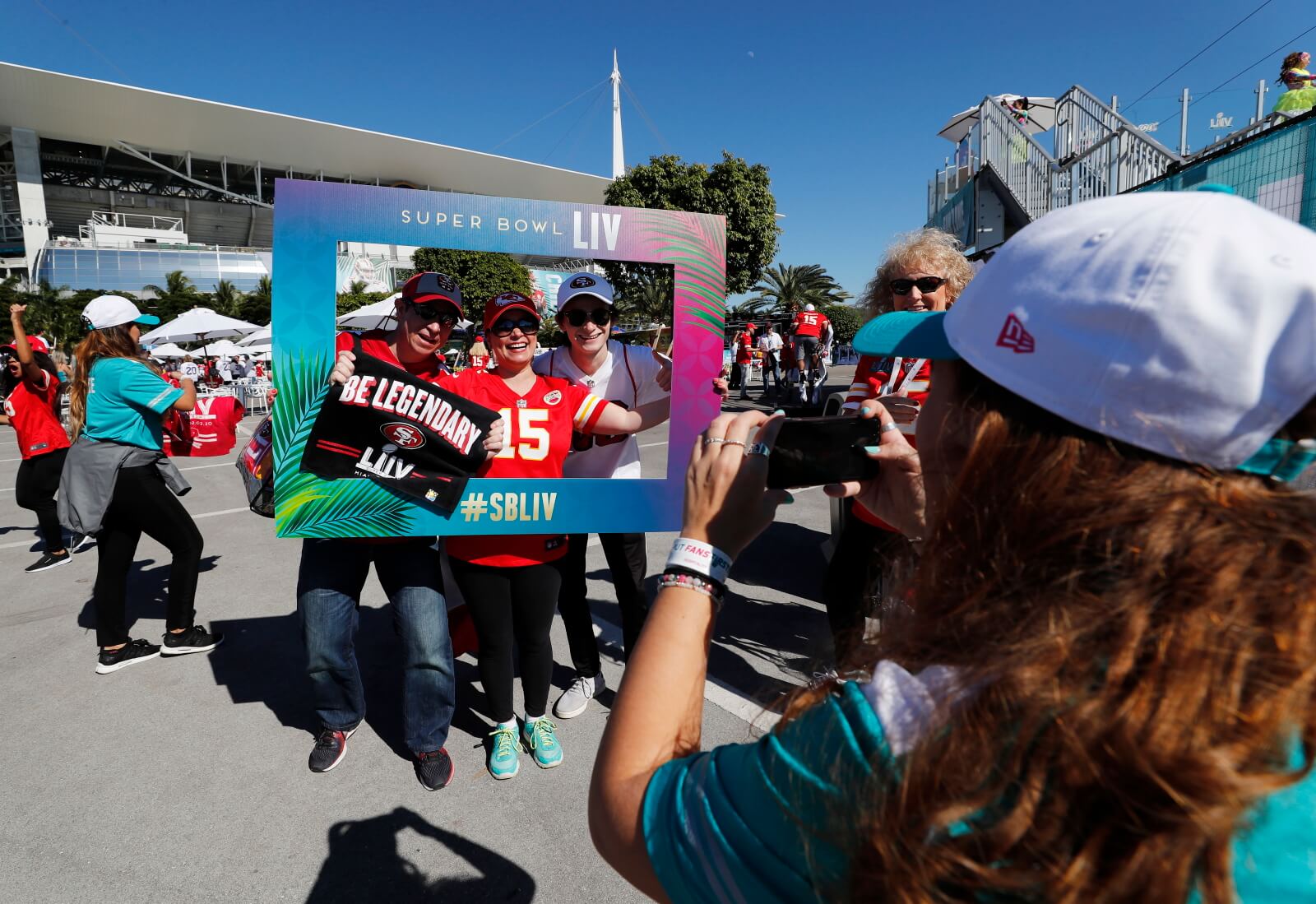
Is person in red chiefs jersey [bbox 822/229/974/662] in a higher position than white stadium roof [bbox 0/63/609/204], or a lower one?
lower

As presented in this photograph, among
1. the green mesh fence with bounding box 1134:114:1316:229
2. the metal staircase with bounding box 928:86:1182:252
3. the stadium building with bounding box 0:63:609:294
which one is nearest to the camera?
the green mesh fence with bounding box 1134:114:1316:229

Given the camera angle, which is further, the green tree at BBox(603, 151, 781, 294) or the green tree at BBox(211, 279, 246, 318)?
the green tree at BBox(211, 279, 246, 318)

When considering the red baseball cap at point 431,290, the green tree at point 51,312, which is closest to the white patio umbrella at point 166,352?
the green tree at point 51,312

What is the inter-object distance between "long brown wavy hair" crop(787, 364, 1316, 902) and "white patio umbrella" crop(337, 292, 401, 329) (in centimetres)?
244

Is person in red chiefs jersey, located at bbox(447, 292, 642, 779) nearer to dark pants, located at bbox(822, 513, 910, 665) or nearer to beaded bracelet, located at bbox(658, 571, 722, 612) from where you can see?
dark pants, located at bbox(822, 513, 910, 665)

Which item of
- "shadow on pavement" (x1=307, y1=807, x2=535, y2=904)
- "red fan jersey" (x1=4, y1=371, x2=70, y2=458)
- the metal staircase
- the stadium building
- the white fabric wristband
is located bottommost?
A: "shadow on pavement" (x1=307, y1=807, x2=535, y2=904)

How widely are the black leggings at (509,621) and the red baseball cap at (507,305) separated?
97cm

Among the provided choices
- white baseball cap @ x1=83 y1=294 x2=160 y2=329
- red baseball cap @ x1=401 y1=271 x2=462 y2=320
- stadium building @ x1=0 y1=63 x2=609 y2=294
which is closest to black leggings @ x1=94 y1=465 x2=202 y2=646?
white baseball cap @ x1=83 y1=294 x2=160 y2=329

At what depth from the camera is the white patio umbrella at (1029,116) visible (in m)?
11.9

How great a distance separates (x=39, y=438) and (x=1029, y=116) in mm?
14515

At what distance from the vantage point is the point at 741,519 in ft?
3.10

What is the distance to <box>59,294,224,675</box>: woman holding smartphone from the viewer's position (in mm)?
3389

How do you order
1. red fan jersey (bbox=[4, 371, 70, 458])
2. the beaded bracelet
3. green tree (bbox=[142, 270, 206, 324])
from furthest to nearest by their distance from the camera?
green tree (bbox=[142, 270, 206, 324]) < red fan jersey (bbox=[4, 371, 70, 458]) < the beaded bracelet

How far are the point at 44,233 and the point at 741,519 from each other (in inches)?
2770
